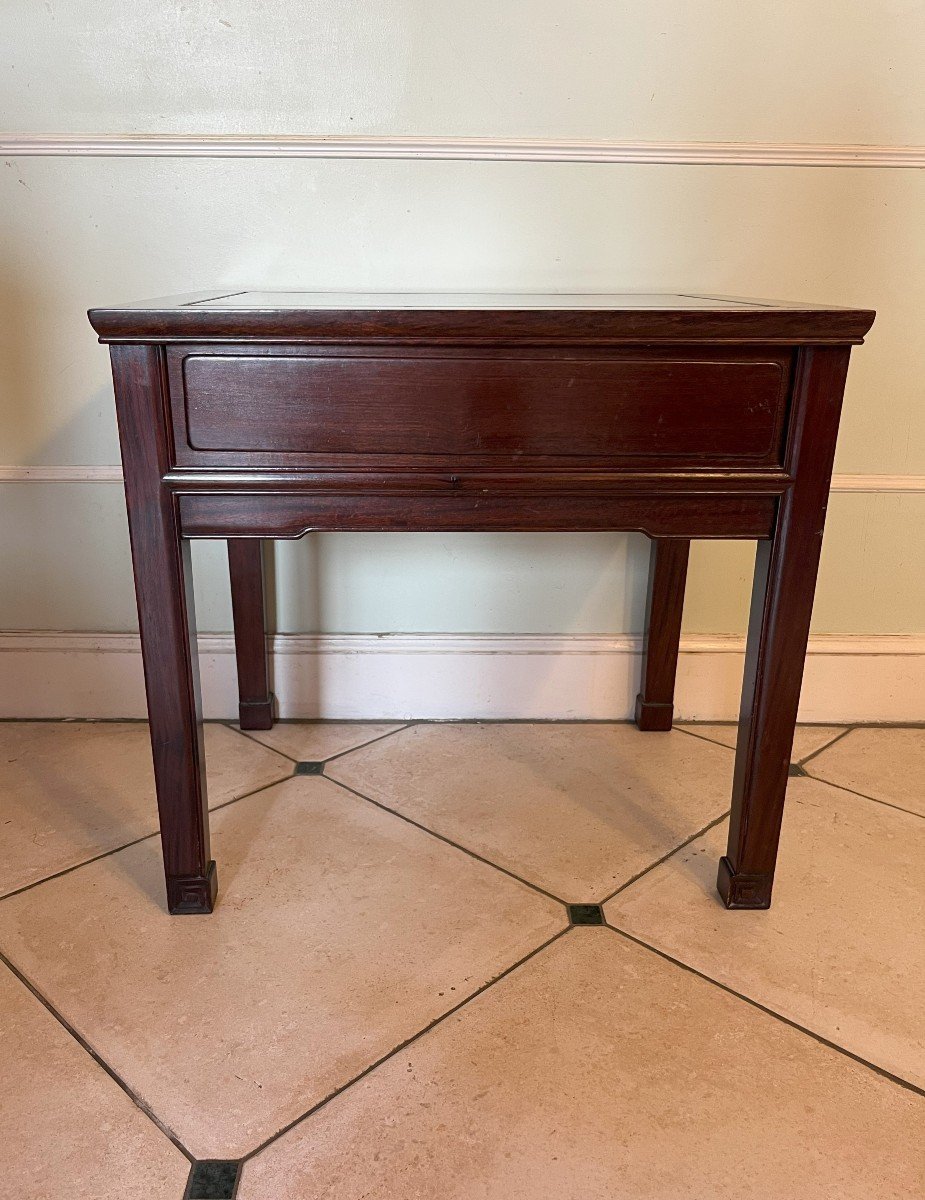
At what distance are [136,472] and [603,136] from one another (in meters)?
0.99

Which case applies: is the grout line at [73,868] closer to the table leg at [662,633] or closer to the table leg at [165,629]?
the table leg at [165,629]

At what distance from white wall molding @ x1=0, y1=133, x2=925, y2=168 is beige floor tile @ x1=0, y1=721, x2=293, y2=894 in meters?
1.02

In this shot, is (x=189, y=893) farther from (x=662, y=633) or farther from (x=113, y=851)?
(x=662, y=633)

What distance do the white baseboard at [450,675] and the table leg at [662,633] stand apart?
59 millimetres

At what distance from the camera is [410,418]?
1037mm

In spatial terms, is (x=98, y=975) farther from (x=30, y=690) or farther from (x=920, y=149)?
(x=920, y=149)

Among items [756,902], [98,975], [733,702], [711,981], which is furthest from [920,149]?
[98,975]

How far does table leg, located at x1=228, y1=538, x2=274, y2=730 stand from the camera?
63.1 inches

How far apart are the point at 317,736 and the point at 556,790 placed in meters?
0.48

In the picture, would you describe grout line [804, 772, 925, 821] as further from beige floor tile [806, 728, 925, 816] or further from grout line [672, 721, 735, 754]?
grout line [672, 721, 735, 754]

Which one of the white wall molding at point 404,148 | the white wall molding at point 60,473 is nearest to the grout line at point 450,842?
the white wall molding at point 60,473

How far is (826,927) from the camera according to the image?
120 centimetres

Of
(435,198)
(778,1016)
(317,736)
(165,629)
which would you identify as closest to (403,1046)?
(778,1016)

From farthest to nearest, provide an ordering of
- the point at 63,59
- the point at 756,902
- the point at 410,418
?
the point at 63,59, the point at 756,902, the point at 410,418
